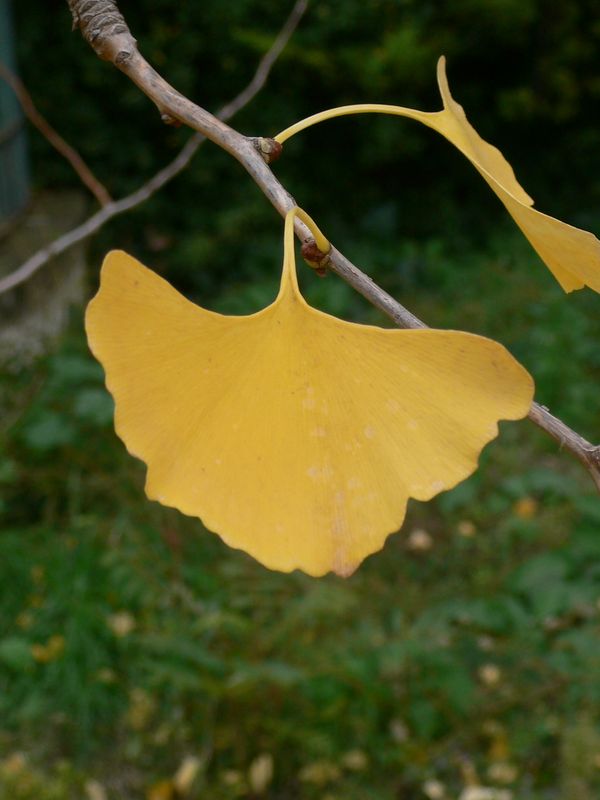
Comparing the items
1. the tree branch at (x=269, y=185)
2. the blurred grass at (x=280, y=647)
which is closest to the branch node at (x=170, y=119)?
the tree branch at (x=269, y=185)

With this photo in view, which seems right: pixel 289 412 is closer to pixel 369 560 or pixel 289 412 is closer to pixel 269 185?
pixel 269 185

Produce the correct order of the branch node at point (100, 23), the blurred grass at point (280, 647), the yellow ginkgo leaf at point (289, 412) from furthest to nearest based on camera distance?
the blurred grass at point (280, 647)
the branch node at point (100, 23)
the yellow ginkgo leaf at point (289, 412)

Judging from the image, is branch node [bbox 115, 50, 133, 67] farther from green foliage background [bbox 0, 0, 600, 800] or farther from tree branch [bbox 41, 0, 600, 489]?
green foliage background [bbox 0, 0, 600, 800]

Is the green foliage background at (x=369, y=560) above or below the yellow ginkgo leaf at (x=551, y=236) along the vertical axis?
below

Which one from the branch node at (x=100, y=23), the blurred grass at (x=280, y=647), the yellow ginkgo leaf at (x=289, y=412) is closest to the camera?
the yellow ginkgo leaf at (x=289, y=412)

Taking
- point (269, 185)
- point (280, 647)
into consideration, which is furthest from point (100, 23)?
point (280, 647)

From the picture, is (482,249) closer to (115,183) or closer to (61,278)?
(115,183)

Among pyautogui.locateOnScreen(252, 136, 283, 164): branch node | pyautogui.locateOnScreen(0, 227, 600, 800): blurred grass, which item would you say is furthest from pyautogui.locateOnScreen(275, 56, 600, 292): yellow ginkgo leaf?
pyautogui.locateOnScreen(0, 227, 600, 800): blurred grass

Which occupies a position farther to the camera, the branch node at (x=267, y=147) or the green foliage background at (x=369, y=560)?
the green foliage background at (x=369, y=560)

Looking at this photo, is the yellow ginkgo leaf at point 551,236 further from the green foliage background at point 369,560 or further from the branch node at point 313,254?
the green foliage background at point 369,560
